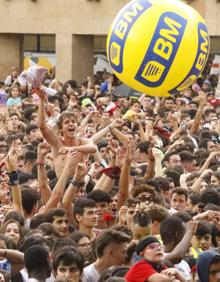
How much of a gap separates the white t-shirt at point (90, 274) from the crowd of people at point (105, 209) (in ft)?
0.03

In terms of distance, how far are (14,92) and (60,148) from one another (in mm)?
13044

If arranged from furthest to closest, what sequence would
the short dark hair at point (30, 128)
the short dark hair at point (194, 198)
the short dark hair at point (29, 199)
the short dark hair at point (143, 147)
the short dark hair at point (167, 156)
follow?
the short dark hair at point (30, 128) → the short dark hair at point (143, 147) → the short dark hair at point (167, 156) → the short dark hair at point (194, 198) → the short dark hair at point (29, 199)

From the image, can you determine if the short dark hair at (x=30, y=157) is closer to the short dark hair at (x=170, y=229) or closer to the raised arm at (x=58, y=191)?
the raised arm at (x=58, y=191)

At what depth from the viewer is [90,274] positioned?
33.2 feet

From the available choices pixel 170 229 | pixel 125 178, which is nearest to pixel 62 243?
pixel 170 229

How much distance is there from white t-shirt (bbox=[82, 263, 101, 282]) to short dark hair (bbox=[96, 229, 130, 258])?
164mm

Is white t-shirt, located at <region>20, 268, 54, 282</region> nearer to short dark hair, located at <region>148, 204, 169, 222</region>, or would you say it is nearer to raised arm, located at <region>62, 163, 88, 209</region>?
short dark hair, located at <region>148, 204, 169, 222</region>

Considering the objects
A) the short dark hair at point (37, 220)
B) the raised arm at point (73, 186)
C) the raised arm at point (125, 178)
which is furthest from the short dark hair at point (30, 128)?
the short dark hair at point (37, 220)

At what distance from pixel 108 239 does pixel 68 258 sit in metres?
0.74

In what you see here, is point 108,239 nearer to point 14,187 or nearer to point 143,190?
point 14,187

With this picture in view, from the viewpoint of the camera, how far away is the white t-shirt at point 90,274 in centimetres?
1005

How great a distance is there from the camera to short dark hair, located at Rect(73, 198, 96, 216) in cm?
1174

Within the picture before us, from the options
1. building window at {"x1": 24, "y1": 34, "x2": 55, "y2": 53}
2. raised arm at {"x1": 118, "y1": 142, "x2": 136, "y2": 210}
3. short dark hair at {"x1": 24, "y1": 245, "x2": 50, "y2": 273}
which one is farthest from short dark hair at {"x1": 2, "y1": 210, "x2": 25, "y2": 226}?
building window at {"x1": 24, "y1": 34, "x2": 55, "y2": 53}

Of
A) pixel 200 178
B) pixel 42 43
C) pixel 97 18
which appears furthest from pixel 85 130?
pixel 42 43
